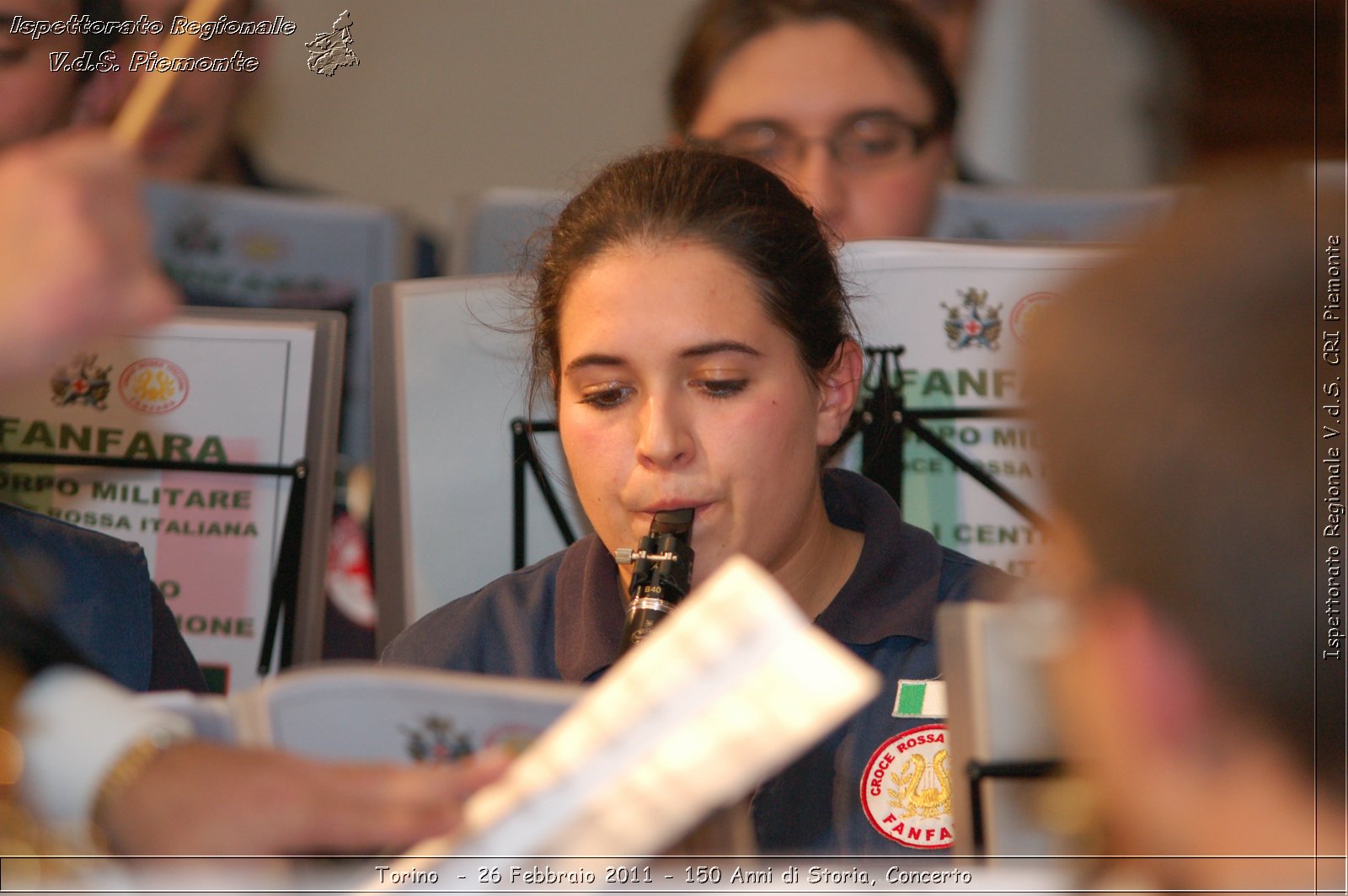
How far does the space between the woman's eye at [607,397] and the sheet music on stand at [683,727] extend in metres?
0.66

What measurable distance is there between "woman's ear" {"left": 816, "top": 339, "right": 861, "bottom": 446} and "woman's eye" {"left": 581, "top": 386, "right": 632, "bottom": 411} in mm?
209

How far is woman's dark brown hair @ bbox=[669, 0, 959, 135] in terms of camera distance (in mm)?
1855

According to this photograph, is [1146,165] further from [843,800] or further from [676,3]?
[843,800]

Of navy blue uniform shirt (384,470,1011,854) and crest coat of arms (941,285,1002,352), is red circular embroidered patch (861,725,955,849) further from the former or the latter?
crest coat of arms (941,285,1002,352)

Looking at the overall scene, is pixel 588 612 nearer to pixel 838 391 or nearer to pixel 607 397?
pixel 607 397

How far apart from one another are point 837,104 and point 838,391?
0.60 meters

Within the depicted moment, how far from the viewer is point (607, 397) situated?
3.98ft

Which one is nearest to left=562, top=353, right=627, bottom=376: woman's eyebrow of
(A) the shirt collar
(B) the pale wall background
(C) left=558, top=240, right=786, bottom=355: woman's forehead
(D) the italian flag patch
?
(C) left=558, top=240, right=786, bottom=355: woman's forehead

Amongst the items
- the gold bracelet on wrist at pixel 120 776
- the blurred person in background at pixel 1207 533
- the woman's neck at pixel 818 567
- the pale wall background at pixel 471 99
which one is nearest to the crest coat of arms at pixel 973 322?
the woman's neck at pixel 818 567

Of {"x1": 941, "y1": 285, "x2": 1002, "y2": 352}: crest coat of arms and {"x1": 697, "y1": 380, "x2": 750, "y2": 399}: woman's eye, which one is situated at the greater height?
{"x1": 941, "y1": 285, "x2": 1002, "y2": 352}: crest coat of arms

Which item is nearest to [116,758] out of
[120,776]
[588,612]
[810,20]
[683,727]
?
[120,776]

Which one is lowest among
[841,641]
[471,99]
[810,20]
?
[841,641]

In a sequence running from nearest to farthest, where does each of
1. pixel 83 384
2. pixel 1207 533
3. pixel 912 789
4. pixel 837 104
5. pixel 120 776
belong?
pixel 1207 533
pixel 120 776
pixel 912 789
pixel 83 384
pixel 837 104

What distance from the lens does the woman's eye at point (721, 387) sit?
1196mm
